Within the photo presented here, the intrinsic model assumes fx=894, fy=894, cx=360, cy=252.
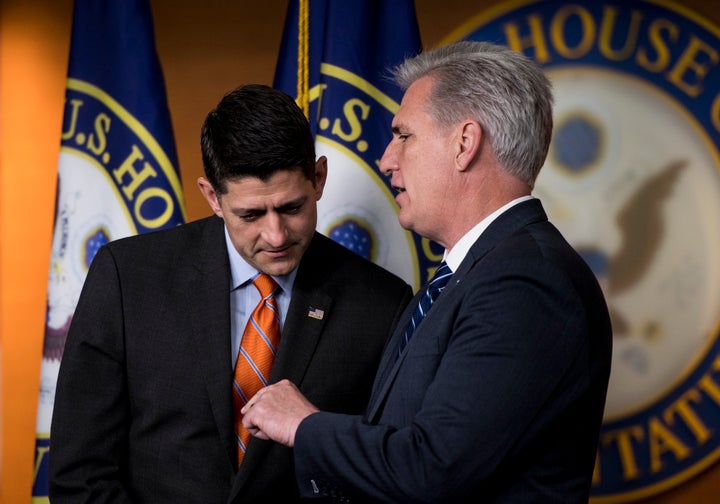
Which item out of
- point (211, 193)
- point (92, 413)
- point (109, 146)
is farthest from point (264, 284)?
point (109, 146)

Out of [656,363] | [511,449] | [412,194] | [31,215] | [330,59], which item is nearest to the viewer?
[511,449]

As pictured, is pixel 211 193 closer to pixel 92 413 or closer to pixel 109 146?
pixel 92 413

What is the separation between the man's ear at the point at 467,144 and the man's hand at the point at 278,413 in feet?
1.64

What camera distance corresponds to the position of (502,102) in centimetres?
160

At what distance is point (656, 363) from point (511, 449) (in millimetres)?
1718

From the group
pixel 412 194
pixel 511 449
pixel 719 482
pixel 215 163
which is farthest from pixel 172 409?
pixel 719 482

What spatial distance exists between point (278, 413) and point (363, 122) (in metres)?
1.27

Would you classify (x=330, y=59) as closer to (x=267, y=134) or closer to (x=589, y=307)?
(x=267, y=134)

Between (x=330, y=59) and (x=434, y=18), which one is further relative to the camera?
(x=434, y=18)

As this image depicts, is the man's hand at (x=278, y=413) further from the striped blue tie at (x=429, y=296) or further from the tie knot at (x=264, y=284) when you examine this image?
the tie knot at (x=264, y=284)

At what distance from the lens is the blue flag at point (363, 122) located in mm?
2566

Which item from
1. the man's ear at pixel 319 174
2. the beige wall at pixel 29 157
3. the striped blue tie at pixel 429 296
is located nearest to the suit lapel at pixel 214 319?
the man's ear at pixel 319 174

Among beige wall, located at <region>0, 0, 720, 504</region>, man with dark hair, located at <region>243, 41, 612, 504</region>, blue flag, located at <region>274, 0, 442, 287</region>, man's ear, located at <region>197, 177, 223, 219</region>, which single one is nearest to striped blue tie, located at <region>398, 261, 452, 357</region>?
man with dark hair, located at <region>243, 41, 612, 504</region>

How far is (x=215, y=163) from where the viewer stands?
1.90 meters
